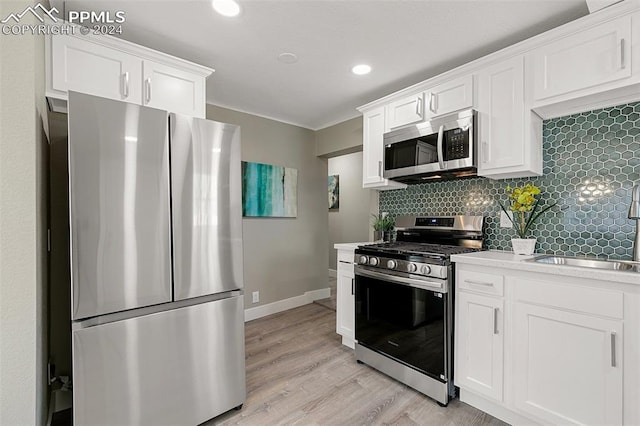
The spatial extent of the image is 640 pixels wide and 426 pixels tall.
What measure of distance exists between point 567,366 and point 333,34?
2391 mm

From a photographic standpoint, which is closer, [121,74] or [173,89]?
[121,74]

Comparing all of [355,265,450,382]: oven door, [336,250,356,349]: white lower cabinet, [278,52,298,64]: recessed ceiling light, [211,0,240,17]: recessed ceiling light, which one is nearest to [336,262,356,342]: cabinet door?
[336,250,356,349]: white lower cabinet

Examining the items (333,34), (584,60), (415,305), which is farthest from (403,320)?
(333,34)

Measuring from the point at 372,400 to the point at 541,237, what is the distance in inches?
66.4

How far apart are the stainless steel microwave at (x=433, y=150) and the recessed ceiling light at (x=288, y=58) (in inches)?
41.4

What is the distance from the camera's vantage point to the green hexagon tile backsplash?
1852 millimetres

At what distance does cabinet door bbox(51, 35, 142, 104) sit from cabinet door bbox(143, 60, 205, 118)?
6cm

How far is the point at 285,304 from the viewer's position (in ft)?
13.1

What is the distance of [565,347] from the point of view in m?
1.58

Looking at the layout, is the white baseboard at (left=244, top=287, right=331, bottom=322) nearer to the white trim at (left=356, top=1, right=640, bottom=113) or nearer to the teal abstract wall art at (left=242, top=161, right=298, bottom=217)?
the teal abstract wall art at (left=242, top=161, right=298, bottom=217)

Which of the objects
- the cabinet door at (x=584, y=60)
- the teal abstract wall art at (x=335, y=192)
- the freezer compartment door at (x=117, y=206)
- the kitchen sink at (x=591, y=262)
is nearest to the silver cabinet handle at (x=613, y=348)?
the kitchen sink at (x=591, y=262)
